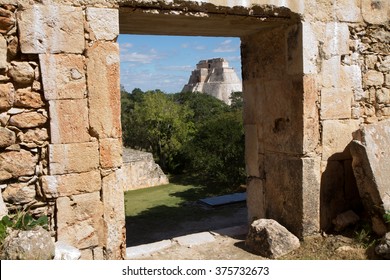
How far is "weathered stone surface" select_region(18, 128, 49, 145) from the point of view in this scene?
11.1 ft

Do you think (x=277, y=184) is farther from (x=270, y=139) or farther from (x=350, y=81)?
(x=350, y=81)


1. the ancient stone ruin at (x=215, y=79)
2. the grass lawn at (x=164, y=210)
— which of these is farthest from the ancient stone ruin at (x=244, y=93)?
the ancient stone ruin at (x=215, y=79)

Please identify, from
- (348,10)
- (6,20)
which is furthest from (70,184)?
(348,10)

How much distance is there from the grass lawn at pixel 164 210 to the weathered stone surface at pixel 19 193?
3.94m

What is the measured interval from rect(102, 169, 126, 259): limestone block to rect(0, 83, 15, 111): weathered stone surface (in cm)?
103

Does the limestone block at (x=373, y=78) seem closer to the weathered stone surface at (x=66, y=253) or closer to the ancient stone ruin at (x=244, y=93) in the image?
the ancient stone ruin at (x=244, y=93)

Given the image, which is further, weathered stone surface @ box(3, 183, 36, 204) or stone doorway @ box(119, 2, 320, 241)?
stone doorway @ box(119, 2, 320, 241)

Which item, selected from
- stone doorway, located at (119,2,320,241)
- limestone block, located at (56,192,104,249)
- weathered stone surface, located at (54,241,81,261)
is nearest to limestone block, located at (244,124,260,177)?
stone doorway, located at (119,2,320,241)

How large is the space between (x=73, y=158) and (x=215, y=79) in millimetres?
52789

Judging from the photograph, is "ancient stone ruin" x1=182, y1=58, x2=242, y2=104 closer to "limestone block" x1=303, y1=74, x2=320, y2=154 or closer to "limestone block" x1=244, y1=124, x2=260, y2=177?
"limestone block" x1=244, y1=124, x2=260, y2=177

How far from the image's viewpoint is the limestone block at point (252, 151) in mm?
5230

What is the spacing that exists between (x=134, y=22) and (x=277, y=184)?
2546mm

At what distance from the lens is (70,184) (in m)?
3.49

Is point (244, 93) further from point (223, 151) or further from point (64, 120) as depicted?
point (223, 151)
